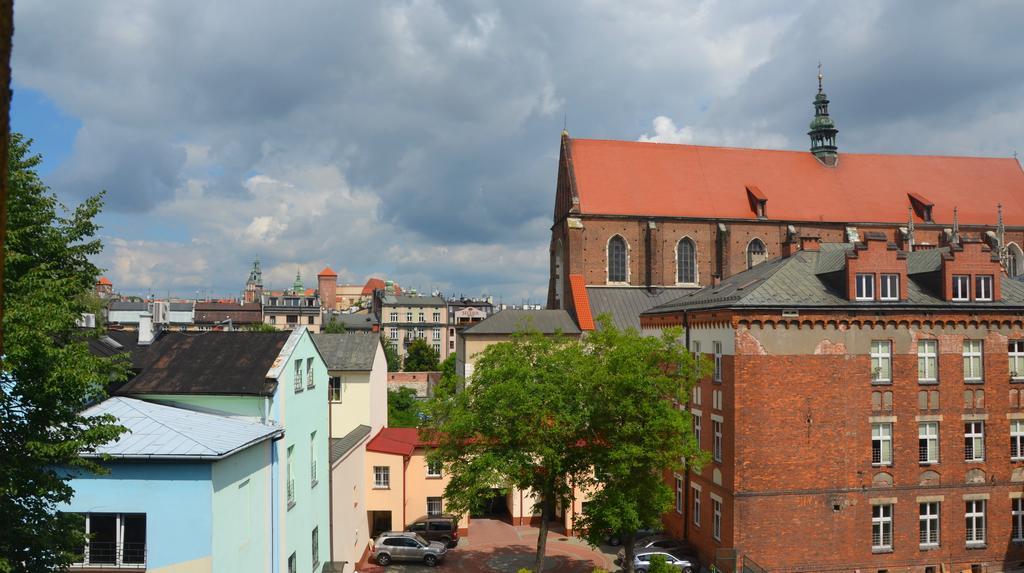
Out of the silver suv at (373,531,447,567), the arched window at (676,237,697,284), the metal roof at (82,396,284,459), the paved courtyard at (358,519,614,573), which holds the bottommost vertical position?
the paved courtyard at (358,519,614,573)

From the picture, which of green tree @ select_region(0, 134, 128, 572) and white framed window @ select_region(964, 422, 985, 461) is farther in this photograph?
white framed window @ select_region(964, 422, 985, 461)

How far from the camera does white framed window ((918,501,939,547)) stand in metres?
27.8

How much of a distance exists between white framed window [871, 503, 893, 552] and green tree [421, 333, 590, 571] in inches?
429

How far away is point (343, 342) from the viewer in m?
40.9

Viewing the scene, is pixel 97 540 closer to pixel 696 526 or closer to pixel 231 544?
pixel 231 544

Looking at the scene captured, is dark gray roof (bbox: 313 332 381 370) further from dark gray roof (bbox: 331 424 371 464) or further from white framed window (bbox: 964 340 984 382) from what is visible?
white framed window (bbox: 964 340 984 382)

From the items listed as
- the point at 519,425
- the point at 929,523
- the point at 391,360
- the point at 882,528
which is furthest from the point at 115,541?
the point at 391,360

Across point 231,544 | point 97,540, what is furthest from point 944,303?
point 97,540

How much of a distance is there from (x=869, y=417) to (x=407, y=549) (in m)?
19.1

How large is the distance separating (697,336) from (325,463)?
1540cm

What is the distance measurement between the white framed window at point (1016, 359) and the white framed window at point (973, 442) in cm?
237

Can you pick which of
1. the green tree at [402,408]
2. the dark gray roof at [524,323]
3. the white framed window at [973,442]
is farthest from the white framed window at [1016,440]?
the green tree at [402,408]

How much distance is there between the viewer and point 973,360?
28.5 meters

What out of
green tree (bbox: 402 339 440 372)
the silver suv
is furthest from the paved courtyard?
green tree (bbox: 402 339 440 372)
